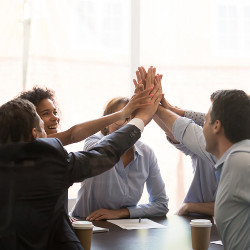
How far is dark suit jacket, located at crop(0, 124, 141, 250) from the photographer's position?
1.28m

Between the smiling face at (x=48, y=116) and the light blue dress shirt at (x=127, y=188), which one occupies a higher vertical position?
the smiling face at (x=48, y=116)

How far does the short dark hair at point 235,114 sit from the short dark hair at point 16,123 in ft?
1.88

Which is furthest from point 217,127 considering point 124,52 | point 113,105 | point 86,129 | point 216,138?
point 124,52

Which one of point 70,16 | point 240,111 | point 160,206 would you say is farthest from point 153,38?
point 240,111

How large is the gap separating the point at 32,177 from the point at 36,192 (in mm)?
41

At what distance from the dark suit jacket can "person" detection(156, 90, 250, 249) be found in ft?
1.36

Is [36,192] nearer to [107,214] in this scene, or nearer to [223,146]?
[223,146]

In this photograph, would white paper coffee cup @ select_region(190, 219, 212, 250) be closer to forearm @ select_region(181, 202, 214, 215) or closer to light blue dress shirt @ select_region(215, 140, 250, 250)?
light blue dress shirt @ select_region(215, 140, 250, 250)

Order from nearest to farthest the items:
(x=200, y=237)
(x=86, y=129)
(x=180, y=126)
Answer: (x=200, y=237), (x=180, y=126), (x=86, y=129)

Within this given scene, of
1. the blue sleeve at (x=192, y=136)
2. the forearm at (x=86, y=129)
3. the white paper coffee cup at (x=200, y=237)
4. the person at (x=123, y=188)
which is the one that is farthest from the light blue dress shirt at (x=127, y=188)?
the white paper coffee cup at (x=200, y=237)

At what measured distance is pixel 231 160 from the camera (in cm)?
135

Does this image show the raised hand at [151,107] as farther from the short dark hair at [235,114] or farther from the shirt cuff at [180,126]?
the short dark hair at [235,114]

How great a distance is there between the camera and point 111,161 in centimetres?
150

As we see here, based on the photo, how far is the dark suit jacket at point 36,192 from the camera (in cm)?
128
